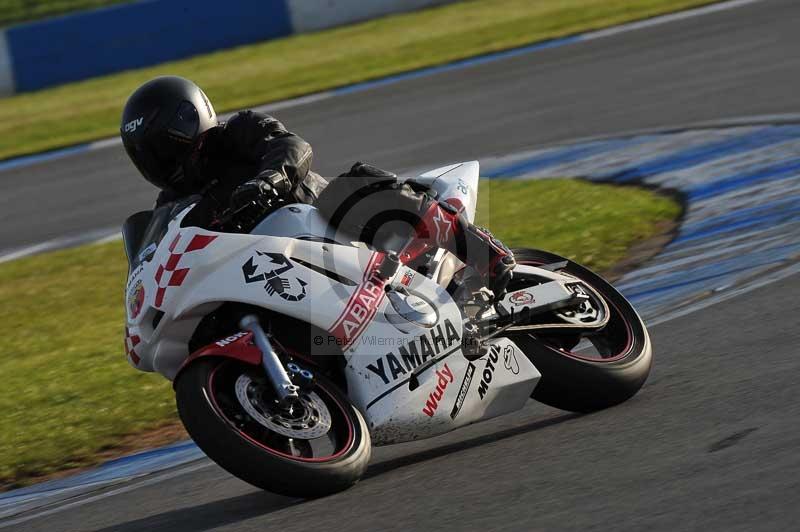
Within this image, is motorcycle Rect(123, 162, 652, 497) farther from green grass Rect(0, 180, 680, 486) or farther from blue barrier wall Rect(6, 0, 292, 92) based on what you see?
blue barrier wall Rect(6, 0, 292, 92)

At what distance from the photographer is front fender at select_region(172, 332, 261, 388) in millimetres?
3990

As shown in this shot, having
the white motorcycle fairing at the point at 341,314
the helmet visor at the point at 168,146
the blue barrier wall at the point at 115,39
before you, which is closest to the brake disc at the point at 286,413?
the white motorcycle fairing at the point at 341,314

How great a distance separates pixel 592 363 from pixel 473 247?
0.62m

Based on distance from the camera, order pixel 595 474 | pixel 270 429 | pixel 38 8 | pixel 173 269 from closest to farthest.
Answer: pixel 595 474 → pixel 270 429 → pixel 173 269 → pixel 38 8

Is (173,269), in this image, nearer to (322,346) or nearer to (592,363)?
(322,346)

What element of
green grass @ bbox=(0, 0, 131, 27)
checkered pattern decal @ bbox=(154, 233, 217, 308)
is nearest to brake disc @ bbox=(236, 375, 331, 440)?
checkered pattern decal @ bbox=(154, 233, 217, 308)

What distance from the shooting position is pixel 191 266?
410 cm

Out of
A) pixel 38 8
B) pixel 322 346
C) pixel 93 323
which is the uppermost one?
pixel 322 346

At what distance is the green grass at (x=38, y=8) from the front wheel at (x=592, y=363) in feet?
58.8

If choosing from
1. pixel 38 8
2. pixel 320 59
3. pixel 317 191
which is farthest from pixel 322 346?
pixel 38 8

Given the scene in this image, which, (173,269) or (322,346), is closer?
(173,269)

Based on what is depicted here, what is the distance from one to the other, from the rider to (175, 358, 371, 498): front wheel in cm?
59

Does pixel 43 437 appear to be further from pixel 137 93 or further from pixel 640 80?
pixel 640 80

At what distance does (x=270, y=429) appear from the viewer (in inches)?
154
